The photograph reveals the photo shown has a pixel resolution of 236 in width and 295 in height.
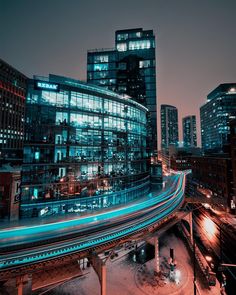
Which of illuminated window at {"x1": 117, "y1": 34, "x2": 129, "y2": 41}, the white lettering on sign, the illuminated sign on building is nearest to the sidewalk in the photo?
the illuminated sign on building

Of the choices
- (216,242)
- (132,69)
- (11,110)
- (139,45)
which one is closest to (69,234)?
(216,242)

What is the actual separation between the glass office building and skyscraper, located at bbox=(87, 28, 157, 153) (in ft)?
90.0

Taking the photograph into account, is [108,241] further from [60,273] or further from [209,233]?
[209,233]

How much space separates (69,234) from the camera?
19.7 metres

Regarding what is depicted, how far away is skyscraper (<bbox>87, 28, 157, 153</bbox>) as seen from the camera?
6669 centimetres

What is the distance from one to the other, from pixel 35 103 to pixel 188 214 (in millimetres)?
37141

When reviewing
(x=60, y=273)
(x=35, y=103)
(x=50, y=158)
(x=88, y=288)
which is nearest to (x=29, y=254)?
(x=60, y=273)

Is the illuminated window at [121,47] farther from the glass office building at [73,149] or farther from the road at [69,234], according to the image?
the road at [69,234]

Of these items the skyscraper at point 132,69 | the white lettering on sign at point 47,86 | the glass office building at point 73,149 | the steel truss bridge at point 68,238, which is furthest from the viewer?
the skyscraper at point 132,69

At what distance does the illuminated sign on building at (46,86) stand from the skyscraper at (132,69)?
40.7 meters

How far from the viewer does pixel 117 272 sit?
25.0 m

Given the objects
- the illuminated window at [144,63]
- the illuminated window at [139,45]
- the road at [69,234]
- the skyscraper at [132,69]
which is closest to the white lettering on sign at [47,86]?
the road at [69,234]

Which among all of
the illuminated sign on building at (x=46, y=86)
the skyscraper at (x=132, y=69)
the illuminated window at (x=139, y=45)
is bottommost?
the illuminated sign on building at (x=46, y=86)

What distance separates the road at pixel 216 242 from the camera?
976 inches
